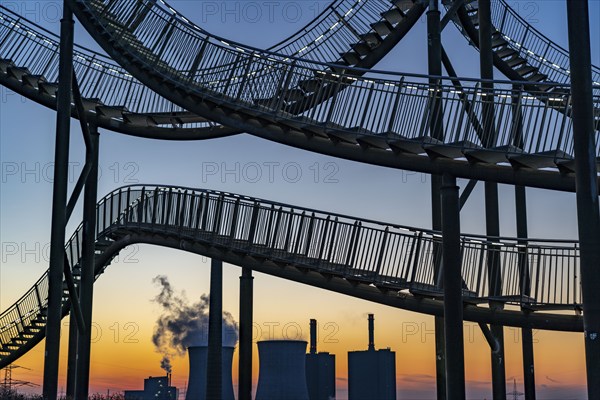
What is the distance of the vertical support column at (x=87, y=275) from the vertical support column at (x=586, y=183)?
15818 millimetres

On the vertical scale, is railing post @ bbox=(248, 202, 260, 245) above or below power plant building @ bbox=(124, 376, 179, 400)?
above

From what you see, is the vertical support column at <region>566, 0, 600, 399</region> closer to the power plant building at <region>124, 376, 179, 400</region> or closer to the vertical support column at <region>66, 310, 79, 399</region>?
the vertical support column at <region>66, 310, 79, 399</region>

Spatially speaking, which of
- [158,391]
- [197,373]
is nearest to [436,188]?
[197,373]

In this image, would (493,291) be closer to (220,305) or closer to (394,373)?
(220,305)

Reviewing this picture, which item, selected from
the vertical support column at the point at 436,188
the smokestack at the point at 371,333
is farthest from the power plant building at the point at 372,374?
the vertical support column at the point at 436,188

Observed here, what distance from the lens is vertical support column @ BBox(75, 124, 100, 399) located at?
2483cm

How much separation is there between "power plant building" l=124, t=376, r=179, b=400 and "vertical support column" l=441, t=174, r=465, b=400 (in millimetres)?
59910

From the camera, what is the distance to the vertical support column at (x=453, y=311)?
17188 millimetres

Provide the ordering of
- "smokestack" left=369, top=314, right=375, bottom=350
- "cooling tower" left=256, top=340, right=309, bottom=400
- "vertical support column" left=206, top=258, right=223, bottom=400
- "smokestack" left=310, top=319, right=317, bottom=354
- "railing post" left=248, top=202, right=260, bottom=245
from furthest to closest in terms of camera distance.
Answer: "smokestack" left=310, top=319, right=317, bottom=354 < "smokestack" left=369, top=314, right=375, bottom=350 < "cooling tower" left=256, top=340, right=309, bottom=400 < "vertical support column" left=206, top=258, right=223, bottom=400 < "railing post" left=248, top=202, right=260, bottom=245

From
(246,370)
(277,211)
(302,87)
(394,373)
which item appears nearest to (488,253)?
(277,211)

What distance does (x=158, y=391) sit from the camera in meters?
75.3

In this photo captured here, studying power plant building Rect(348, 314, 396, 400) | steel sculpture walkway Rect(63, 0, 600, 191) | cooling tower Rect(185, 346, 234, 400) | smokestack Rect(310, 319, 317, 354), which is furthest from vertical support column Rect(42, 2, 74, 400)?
smokestack Rect(310, 319, 317, 354)

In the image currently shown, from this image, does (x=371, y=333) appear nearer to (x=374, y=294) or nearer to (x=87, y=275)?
(x=87, y=275)

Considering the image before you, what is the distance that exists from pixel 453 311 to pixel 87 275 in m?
11.9
